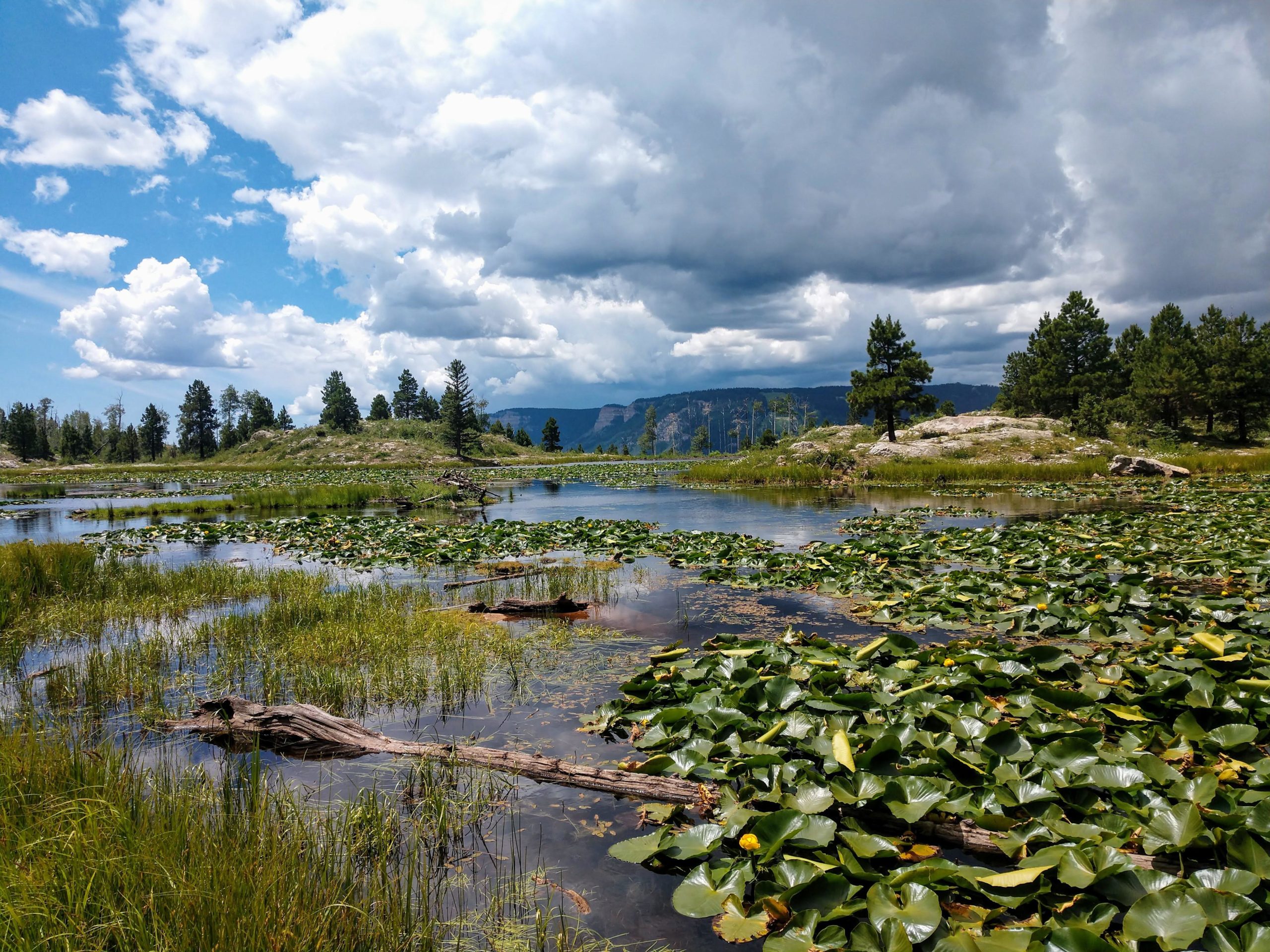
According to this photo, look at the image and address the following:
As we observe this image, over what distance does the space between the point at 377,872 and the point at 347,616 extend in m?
7.31

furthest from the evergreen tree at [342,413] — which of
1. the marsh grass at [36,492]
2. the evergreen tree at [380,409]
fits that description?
the marsh grass at [36,492]

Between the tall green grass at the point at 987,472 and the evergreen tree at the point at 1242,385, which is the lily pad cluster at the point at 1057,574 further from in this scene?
the evergreen tree at the point at 1242,385

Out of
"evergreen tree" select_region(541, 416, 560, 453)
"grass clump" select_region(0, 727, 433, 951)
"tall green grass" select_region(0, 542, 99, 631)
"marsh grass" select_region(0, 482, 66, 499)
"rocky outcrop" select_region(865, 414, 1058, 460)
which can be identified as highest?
"evergreen tree" select_region(541, 416, 560, 453)

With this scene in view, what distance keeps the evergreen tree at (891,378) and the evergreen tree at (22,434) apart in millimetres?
123950

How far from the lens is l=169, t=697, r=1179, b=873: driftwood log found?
4.16 metres

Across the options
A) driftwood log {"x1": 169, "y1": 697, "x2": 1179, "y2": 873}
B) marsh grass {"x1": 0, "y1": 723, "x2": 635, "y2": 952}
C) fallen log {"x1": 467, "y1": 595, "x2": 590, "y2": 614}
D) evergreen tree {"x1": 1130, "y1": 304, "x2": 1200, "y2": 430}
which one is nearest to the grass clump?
marsh grass {"x1": 0, "y1": 723, "x2": 635, "y2": 952}

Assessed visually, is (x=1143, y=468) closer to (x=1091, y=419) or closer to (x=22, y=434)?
(x=1091, y=419)

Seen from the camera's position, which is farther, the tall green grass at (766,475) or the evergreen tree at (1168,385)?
the evergreen tree at (1168,385)

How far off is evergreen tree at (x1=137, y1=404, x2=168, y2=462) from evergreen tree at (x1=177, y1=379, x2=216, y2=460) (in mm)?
3315

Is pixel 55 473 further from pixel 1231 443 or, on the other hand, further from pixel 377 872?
pixel 1231 443

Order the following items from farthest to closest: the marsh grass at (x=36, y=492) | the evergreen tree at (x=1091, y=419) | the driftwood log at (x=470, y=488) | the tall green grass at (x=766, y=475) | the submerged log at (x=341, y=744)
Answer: the evergreen tree at (x=1091, y=419) < the tall green grass at (x=766, y=475) < the marsh grass at (x=36, y=492) < the driftwood log at (x=470, y=488) < the submerged log at (x=341, y=744)

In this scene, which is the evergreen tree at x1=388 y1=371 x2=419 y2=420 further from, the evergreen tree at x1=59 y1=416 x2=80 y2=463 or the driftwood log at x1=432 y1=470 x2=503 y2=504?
the driftwood log at x1=432 y1=470 x2=503 y2=504

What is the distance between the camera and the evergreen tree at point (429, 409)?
13225 cm

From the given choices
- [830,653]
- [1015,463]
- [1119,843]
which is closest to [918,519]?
[830,653]
